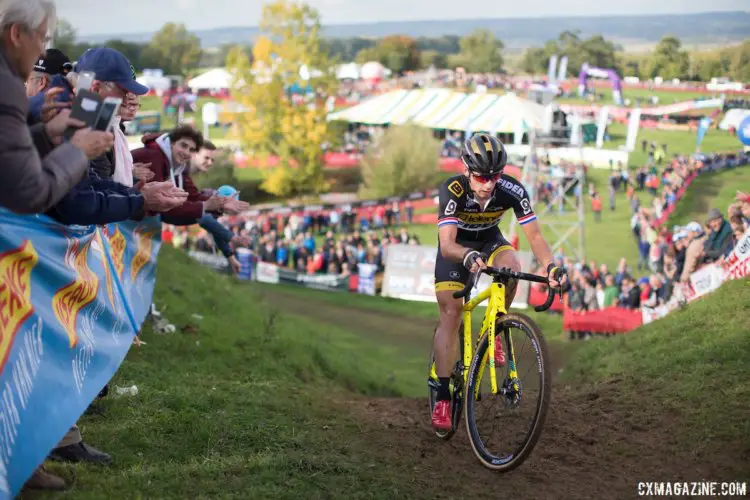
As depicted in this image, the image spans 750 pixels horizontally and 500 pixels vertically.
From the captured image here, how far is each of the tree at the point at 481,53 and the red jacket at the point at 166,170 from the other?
345 ft

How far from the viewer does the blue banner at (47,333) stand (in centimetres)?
433

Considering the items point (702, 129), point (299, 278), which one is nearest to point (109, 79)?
point (299, 278)

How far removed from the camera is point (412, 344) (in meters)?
19.5

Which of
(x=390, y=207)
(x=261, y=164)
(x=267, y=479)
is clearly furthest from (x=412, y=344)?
(x=261, y=164)

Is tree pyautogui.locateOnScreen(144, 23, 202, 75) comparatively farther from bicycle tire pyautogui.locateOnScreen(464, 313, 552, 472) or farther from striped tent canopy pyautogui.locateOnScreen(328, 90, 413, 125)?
bicycle tire pyautogui.locateOnScreen(464, 313, 552, 472)

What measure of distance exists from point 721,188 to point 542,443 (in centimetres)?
2929

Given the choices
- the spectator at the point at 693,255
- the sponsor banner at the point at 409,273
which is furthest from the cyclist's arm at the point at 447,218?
the sponsor banner at the point at 409,273

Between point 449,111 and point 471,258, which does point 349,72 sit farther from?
point 471,258

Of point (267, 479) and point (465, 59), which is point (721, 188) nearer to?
point (267, 479)

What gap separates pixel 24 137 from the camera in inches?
151

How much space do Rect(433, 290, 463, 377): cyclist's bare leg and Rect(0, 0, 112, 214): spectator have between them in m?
3.62

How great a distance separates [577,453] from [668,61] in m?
64.0

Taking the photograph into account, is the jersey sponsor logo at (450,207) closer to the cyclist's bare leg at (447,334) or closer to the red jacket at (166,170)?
the cyclist's bare leg at (447,334)

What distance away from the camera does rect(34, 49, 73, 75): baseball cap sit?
689cm
